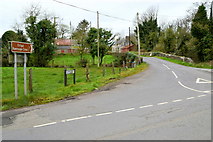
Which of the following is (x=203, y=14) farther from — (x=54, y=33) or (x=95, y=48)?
(x=54, y=33)

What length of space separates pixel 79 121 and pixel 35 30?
31353 millimetres

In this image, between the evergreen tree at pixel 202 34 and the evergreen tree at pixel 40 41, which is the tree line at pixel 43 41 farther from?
the evergreen tree at pixel 202 34

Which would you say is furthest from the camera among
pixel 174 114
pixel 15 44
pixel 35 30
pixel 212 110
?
pixel 35 30

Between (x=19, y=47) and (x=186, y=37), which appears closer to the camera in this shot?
(x=19, y=47)

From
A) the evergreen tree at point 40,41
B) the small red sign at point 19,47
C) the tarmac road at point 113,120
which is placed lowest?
the tarmac road at point 113,120

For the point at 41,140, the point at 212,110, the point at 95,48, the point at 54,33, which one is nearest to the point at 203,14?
the point at 95,48

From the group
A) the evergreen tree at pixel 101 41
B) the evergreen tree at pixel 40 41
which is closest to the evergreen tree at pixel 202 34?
the evergreen tree at pixel 101 41

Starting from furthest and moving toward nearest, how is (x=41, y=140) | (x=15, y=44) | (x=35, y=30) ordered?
(x=35, y=30)
(x=15, y=44)
(x=41, y=140)

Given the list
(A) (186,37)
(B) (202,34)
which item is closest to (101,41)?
(B) (202,34)

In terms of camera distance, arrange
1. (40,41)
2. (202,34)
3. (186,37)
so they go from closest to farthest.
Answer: (40,41)
(202,34)
(186,37)

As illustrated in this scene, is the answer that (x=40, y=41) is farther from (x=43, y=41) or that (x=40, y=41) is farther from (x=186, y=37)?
(x=186, y=37)

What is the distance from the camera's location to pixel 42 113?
6.44 metres

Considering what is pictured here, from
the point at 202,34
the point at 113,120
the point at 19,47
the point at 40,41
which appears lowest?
the point at 113,120

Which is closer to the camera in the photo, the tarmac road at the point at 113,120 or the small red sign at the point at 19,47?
the tarmac road at the point at 113,120
